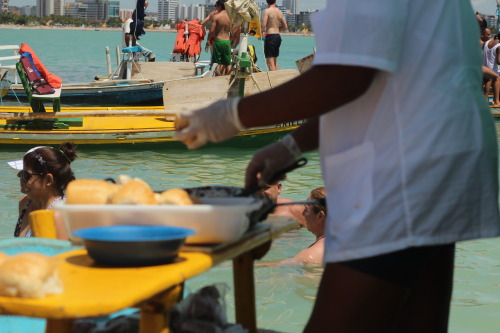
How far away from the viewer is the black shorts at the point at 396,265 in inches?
78.1

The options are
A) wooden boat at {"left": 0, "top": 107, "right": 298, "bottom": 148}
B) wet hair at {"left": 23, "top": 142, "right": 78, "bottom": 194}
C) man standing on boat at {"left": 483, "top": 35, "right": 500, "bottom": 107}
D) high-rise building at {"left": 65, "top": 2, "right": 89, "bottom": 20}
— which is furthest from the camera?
high-rise building at {"left": 65, "top": 2, "right": 89, "bottom": 20}

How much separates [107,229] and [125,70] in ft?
52.0

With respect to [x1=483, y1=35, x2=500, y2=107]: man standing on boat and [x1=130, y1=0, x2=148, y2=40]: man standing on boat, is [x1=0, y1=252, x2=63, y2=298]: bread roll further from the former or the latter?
[x1=130, y1=0, x2=148, y2=40]: man standing on boat

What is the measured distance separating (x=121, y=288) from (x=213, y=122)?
19.2 inches

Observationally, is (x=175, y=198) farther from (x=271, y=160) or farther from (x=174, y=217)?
(x=271, y=160)

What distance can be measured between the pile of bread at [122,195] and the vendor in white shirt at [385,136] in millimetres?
165

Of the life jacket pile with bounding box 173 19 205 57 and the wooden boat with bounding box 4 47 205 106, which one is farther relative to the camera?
the life jacket pile with bounding box 173 19 205 57

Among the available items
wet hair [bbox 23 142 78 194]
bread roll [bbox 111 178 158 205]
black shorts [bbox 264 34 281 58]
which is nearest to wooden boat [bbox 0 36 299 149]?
black shorts [bbox 264 34 281 58]

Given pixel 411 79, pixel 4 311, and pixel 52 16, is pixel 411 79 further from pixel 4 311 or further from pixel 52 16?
pixel 52 16

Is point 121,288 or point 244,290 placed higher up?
point 121,288

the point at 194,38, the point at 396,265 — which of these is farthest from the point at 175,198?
the point at 194,38

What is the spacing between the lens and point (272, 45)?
16.4m

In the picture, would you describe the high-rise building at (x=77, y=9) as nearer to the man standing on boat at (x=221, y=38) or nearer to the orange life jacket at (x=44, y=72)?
the man standing on boat at (x=221, y=38)

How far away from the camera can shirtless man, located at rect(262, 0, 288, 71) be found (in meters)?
16.5
